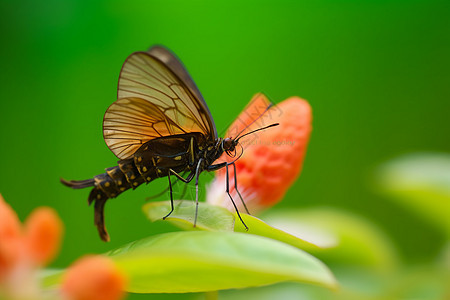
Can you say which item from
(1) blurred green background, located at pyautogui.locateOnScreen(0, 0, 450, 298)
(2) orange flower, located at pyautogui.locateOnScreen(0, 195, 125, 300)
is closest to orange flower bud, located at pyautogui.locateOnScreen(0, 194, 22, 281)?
(2) orange flower, located at pyautogui.locateOnScreen(0, 195, 125, 300)

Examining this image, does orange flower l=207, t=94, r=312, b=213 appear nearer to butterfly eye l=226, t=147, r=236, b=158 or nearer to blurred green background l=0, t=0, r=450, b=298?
butterfly eye l=226, t=147, r=236, b=158

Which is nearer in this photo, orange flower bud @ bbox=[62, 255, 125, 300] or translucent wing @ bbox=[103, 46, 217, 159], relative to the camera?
orange flower bud @ bbox=[62, 255, 125, 300]

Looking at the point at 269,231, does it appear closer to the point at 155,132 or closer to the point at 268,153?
the point at 268,153

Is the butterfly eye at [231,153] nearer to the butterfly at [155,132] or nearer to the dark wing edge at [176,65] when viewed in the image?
the butterfly at [155,132]

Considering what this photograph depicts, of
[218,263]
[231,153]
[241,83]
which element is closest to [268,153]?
[231,153]

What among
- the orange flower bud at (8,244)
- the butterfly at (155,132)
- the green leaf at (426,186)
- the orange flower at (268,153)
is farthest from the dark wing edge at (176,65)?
the green leaf at (426,186)

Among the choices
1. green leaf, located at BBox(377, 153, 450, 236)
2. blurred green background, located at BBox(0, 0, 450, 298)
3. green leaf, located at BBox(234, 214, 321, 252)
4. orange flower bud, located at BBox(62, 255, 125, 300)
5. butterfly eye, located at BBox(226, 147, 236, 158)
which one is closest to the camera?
orange flower bud, located at BBox(62, 255, 125, 300)
